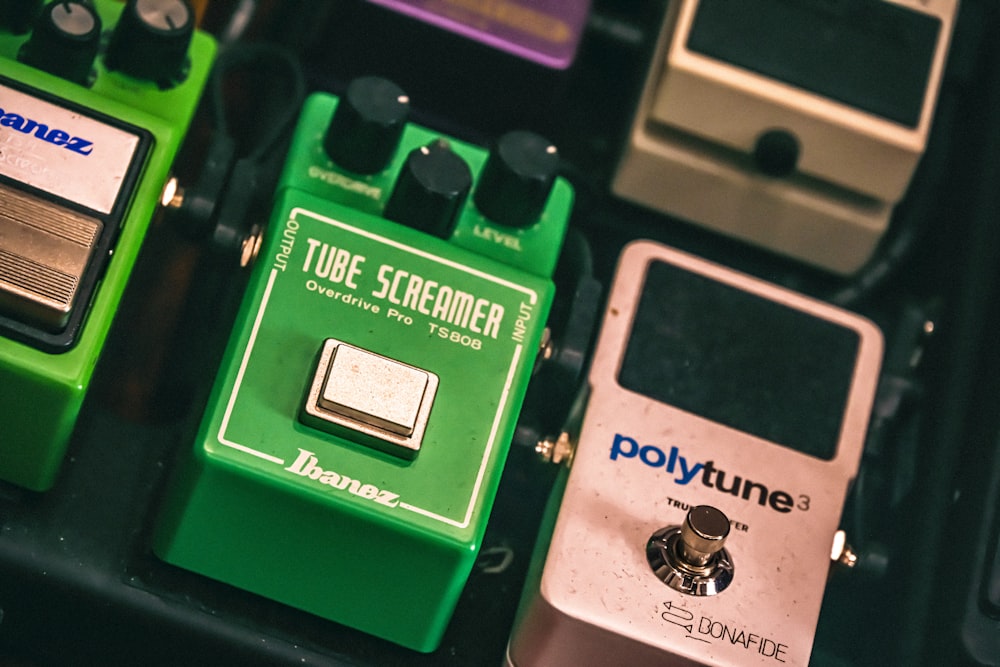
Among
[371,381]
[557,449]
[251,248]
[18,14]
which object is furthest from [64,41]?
[557,449]

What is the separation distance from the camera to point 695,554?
2.38ft

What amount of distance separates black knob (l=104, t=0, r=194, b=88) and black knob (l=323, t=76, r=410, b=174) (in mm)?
107

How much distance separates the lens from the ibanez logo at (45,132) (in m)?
0.73

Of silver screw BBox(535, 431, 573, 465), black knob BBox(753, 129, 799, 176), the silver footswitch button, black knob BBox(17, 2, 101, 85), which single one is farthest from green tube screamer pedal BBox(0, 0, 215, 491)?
black knob BBox(753, 129, 799, 176)

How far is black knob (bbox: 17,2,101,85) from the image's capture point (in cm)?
76

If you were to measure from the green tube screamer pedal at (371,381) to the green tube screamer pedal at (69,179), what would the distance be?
0.08 meters

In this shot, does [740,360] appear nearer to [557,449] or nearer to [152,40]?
[557,449]

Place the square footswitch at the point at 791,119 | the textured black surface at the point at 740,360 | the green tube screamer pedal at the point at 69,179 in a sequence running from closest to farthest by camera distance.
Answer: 1. the green tube screamer pedal at the point at 69,179
2. the textured black surface at the point at 740,360
3. the square footswitch at the point at 791,119

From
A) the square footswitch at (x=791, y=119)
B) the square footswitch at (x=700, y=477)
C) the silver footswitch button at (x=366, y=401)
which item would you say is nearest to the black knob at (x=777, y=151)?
the square footswitch at (x=791, y=119)

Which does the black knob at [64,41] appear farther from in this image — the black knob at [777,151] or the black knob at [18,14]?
the black knob at [777,151]

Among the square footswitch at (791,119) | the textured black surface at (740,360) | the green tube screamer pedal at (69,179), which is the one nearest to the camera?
the green tube screamer pedal at (69,179)

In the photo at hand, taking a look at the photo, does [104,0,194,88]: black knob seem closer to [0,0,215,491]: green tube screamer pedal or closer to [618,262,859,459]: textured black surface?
[0,0,215,491]: green tube screamer pedal

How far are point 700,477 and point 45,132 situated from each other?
1.43 ft

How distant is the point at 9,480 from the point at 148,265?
190 millimetres
